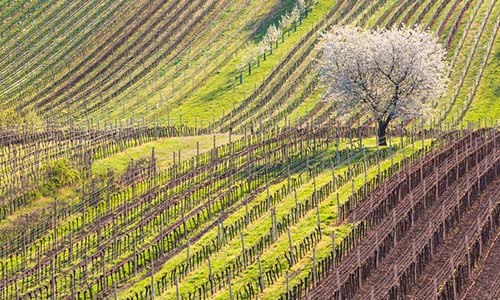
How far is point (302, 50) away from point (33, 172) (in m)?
52.1

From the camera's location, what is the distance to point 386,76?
208 ft

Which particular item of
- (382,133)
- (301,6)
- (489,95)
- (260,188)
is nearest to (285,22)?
(301,6)

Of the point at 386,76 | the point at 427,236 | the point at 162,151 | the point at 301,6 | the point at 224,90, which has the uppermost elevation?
the point at 301,6

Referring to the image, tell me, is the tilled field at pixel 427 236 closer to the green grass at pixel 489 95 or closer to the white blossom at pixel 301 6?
the green grass at pixel 489 95

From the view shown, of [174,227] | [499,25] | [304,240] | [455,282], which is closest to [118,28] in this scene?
[499,25]

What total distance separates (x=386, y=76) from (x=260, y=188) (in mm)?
14157

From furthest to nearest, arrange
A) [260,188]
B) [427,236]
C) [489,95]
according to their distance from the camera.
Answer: [489,95], [260,188], [427,236]

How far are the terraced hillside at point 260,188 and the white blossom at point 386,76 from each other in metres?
2.59

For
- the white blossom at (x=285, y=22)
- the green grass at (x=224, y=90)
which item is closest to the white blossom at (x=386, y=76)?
the green grass at (x=224, y=90)

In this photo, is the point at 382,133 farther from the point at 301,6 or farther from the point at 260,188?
the point at 301,6

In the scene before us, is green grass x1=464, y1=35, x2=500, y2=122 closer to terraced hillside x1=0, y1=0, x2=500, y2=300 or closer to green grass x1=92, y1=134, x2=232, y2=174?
Result: terraced hillside x1=0, y1=0, x2=500, y2=300

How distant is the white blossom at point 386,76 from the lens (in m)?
62.9

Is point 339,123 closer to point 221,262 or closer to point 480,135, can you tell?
point 480,135

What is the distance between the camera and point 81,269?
46625mm
